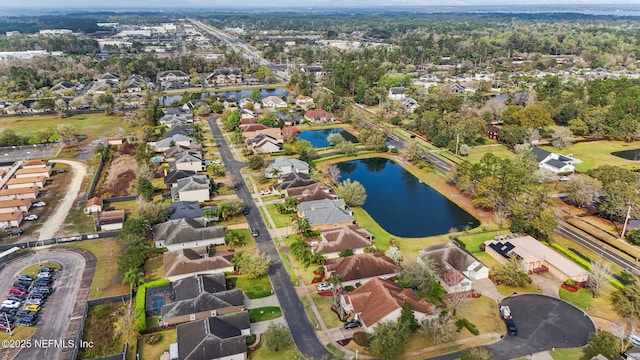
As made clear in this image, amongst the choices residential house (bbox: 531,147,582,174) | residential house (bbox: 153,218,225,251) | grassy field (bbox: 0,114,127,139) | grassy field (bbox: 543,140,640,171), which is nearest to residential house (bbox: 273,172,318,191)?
residential house (bbox: 153,218,225,251)

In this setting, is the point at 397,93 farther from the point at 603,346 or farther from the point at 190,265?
the point at 603,346

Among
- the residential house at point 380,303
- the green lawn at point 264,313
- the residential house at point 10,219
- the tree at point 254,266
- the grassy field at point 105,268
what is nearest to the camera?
the residential house at point 380,303

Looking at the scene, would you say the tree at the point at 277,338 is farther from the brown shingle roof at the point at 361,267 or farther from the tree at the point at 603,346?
the tree at the point at 603,346

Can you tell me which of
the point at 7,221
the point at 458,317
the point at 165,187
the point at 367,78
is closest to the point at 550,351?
the point at 458,317

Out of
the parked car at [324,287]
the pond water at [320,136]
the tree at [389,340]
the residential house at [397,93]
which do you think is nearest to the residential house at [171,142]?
the pond water at [320,136]

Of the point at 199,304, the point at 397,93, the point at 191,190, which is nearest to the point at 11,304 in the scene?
the point at 199,304

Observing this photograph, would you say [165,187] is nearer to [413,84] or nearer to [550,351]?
[550,351]
